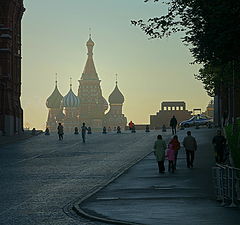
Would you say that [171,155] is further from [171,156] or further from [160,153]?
[160,153]

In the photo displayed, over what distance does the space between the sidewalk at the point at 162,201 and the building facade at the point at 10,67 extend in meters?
55.4

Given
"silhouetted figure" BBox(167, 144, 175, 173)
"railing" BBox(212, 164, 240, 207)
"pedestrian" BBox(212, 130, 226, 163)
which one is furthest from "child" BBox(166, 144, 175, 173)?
"railing" BBox(212, 164, 240, 207)

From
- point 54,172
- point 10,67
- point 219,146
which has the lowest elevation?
point 54,172

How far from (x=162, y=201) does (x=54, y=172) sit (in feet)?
51.4

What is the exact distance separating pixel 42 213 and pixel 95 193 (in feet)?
19.1

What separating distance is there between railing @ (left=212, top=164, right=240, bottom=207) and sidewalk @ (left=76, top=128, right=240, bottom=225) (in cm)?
34

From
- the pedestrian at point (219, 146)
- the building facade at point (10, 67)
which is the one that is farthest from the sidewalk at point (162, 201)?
the building facade at point (10, 67)

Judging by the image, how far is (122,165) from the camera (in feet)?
148

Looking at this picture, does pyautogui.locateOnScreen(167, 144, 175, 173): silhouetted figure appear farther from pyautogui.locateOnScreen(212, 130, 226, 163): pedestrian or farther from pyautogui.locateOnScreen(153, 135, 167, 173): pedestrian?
pyautogui.locateOnScreen(212, 130, 226, 163): pedestrian

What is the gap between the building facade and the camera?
93625mm

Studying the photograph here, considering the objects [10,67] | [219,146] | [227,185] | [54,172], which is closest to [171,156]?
[219,146]

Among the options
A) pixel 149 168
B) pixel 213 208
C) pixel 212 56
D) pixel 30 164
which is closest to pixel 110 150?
pixel 30 164

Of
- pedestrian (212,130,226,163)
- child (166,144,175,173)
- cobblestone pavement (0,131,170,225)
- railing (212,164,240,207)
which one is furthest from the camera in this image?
pedestrian (212,130,226,163)

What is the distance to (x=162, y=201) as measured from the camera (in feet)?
84.6
